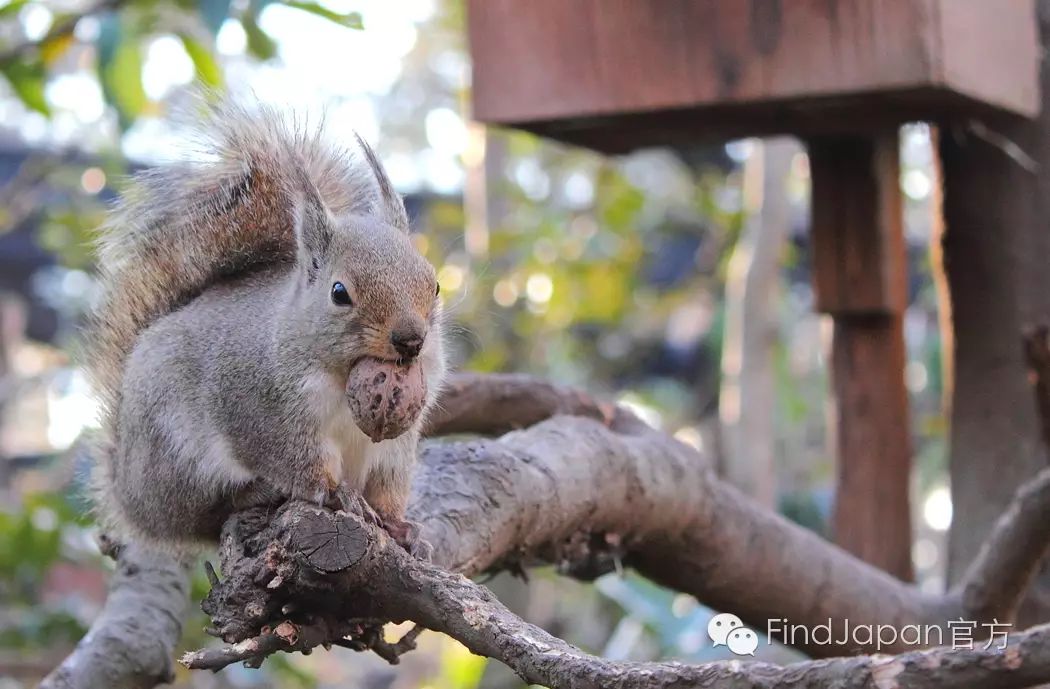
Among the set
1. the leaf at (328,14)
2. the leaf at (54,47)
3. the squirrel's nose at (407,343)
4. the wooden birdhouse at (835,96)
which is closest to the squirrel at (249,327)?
the squirrel's nose at (407,343)

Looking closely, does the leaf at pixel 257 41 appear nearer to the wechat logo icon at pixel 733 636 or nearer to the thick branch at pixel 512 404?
the thick branch at pixel 512 404

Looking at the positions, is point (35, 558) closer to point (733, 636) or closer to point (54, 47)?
point (54, 47)

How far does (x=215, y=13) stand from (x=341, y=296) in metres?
0.67

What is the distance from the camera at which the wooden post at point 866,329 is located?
5.57 ft

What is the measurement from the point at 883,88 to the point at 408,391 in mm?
703

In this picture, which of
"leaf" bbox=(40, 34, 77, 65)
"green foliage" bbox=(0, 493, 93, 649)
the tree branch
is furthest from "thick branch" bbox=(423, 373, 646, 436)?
"leaf" bbox=(40, 34, 77, 65)

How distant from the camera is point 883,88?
1.39 meters

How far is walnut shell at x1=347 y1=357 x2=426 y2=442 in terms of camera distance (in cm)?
99

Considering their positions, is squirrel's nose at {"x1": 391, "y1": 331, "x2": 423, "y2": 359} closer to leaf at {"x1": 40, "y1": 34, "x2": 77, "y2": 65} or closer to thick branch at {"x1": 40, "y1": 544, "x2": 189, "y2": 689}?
thick branch at {"x1": 40, "y1": 544, "x2": 189, "y2": 689}

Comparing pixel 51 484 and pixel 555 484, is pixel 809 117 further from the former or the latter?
pixel 51 484

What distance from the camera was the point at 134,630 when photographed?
4.18ft

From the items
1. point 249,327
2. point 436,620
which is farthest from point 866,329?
point 436,620

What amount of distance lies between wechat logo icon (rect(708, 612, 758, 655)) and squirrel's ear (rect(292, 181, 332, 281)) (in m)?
0.50

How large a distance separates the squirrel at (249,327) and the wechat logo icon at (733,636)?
12.4 inches
